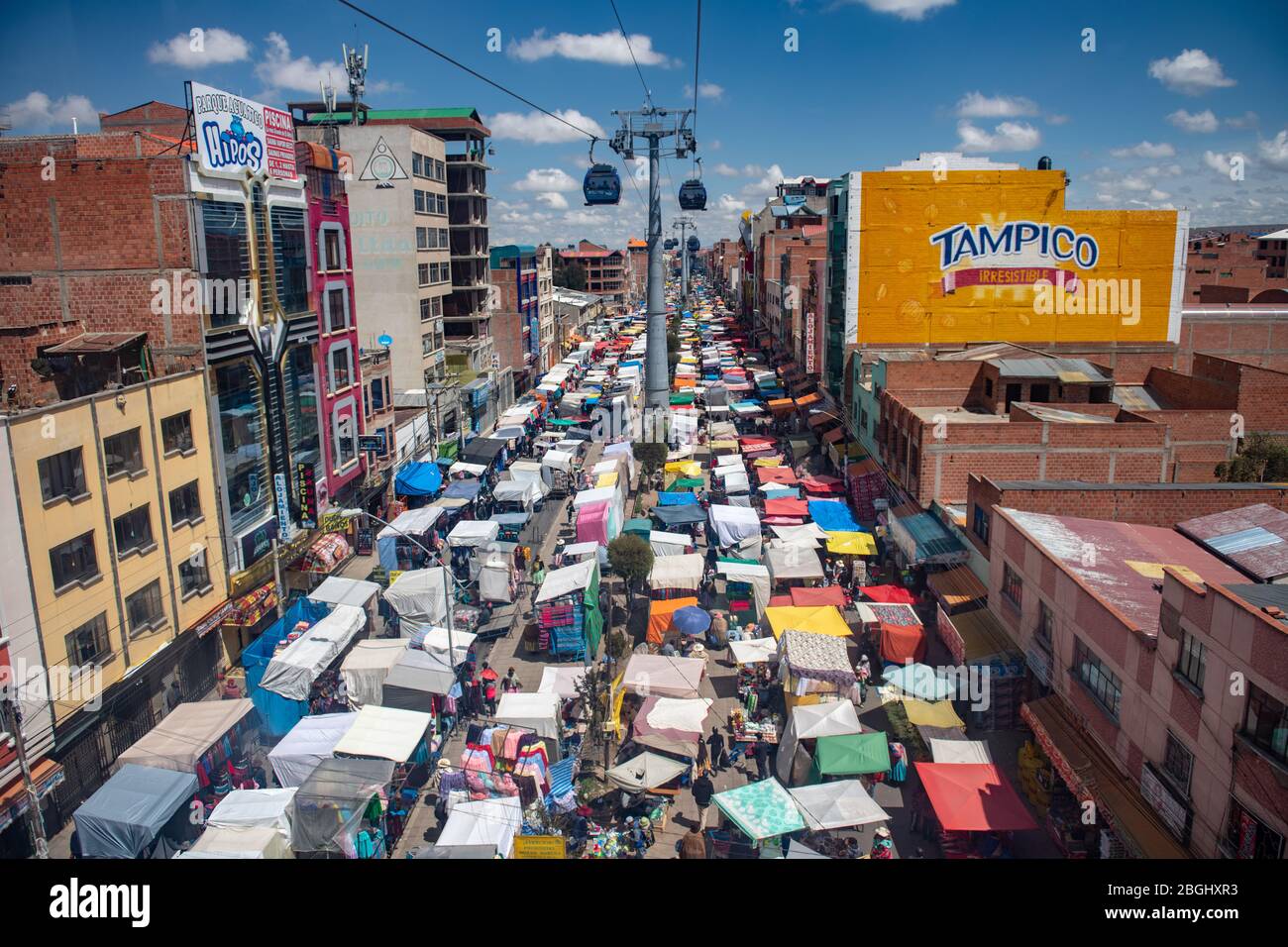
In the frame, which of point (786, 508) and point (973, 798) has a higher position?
point (786, 508)

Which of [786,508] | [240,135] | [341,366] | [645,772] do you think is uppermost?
[240,135]

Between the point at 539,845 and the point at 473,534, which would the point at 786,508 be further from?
the point at 539,845

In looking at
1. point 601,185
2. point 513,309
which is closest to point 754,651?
point 601,185

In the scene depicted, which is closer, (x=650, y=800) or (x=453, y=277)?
(x=650, y=800)

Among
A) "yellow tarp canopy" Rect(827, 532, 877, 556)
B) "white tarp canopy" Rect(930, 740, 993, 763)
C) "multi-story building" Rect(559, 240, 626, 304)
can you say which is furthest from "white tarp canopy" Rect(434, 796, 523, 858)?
"multi-story building" Rect(559, 240, 626, 304)
